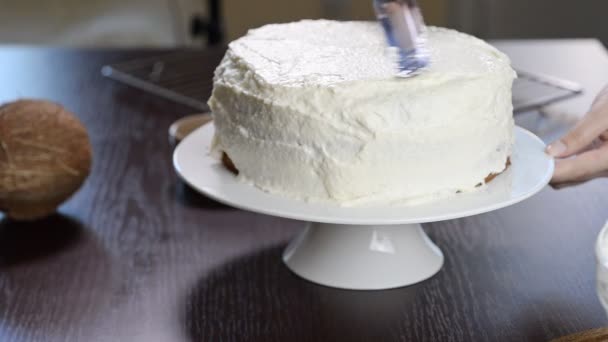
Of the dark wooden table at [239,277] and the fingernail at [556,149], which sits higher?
the fingernail at [556,149]

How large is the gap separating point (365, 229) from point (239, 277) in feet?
0.57

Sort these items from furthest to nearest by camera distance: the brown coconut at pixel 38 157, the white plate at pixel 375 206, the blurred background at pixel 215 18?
the blurred background at pixel 215 18 < the brown coconut at pixel 38 157 < the white plate at pixel 375 206

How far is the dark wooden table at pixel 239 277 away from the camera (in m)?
1.00

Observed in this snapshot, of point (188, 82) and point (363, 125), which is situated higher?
point (363, 125)

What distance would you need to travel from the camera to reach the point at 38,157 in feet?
3.95

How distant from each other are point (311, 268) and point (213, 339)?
0.19 meters

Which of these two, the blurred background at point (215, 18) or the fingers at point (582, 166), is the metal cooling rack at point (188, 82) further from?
the blurred background at point (215, 18)

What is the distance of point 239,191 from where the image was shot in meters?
1.02

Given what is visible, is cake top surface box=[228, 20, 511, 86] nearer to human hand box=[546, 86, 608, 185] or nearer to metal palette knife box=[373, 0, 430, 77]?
metal palette knife box=[373, 0, 430, 77]

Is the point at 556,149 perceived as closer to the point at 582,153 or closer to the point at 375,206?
the point at 582,153

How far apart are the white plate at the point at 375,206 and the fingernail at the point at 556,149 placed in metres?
0.01

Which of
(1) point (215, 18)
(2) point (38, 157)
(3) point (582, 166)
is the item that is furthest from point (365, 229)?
(1) point (215, 18)

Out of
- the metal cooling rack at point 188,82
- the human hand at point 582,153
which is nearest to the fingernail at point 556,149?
the human hand at point 582,153

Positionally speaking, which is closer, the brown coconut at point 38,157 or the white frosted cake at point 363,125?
the white frosted cake at point 363,125
